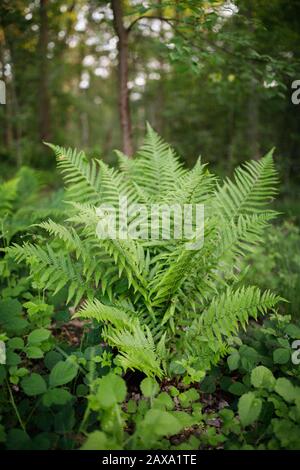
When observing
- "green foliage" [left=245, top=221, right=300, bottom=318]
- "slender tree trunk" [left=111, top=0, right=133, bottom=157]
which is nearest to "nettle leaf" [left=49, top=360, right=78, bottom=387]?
"green foliage" [left=245, top=221, right=300, bottom=318]

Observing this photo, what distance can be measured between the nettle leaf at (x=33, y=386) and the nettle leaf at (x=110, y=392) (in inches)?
12.1

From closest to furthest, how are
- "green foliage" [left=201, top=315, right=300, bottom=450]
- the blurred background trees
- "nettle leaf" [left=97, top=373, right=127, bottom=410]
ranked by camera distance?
1. "nettle leaf" [left=97, top=373, right=127, bottom=410]
2. "green foliage" [left=201, top=315, right=300, bottom=450]
3. the blurred background trees

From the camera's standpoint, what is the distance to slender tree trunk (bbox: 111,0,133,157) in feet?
9.81

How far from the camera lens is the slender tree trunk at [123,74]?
2.99 metres

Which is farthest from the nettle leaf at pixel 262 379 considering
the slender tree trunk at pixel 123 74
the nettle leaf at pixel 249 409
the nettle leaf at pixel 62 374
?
the slender tree trunk at pixel 123 74

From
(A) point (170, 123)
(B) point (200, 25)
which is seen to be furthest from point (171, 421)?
(A) point (170, 123)

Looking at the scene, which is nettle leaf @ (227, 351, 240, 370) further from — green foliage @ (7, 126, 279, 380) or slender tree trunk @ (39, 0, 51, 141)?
slender tree trunk @ (39, 0, 51, 141)

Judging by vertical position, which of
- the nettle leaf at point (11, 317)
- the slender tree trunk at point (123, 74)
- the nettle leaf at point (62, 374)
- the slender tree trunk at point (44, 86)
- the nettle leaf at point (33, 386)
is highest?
the slender tree trunk at point (44, 86)

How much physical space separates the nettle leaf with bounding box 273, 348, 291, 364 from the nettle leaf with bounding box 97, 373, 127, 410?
820mm

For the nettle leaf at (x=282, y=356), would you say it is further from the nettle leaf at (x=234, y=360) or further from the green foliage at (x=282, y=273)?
the green foliage at (x=282, y=273)

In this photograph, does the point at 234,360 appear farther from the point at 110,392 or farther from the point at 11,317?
the point at 11,317

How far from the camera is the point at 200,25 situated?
7.86 feet

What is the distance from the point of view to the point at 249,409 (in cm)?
128
